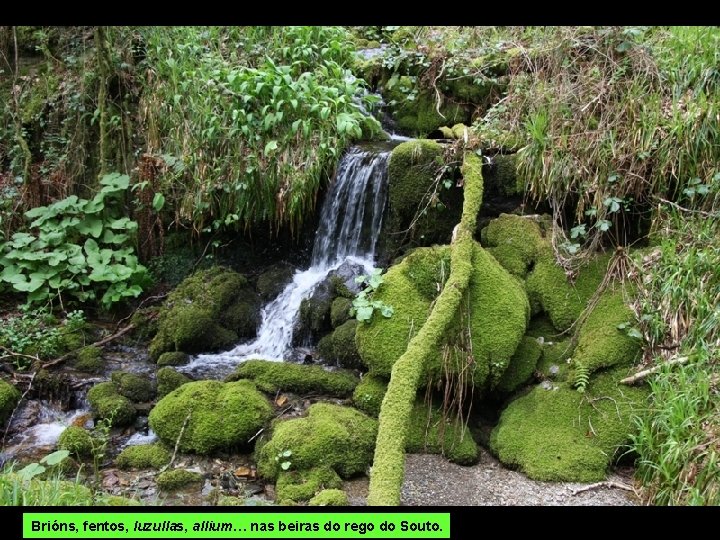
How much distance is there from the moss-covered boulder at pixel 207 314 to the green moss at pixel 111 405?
3.06 feet

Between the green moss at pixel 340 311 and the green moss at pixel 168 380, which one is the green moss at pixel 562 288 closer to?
the green moss at pixel 340 311

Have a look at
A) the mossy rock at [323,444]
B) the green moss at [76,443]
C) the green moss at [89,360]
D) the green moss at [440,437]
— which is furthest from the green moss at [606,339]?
the green moss at [89,360]

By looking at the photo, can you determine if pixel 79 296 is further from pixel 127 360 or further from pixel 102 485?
pixel 102 485

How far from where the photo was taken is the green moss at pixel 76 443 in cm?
452

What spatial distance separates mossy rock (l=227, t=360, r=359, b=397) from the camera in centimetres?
507

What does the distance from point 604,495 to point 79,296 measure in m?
6.10

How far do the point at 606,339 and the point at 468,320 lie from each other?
1129mm

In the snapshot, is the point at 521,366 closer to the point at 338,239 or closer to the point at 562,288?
the point at 562,288

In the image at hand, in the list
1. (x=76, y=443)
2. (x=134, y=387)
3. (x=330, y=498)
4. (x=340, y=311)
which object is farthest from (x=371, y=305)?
(x=76, y=443)

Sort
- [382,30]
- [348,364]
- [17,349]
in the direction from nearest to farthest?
[348,364] < [17,349] < [382,30]

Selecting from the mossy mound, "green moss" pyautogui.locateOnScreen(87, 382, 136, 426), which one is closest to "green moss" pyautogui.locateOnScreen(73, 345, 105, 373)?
"green moss" pyautogui.locateOnScreen(87, 382, 136, 426)

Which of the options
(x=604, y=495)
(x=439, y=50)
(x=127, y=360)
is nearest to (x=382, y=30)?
(x=439, y=50)

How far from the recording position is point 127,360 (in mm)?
6168

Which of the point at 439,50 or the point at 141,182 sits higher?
the point at 439,50
